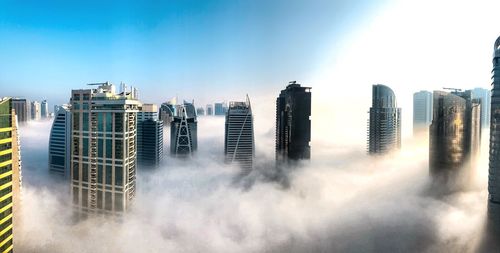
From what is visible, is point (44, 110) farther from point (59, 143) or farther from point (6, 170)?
point (6, 170)

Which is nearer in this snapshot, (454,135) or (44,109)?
(454,135)

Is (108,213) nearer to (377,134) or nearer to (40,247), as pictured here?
(40,247)

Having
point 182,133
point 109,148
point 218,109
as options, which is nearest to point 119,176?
point 109,148

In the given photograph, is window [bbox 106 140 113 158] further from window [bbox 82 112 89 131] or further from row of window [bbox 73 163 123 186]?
window [bbox 82 112 89 131]

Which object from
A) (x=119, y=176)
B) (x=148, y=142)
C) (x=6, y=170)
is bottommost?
(x=119, y=176)

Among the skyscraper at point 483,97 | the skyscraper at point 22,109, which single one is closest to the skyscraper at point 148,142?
the skyscraper at point 22,109
